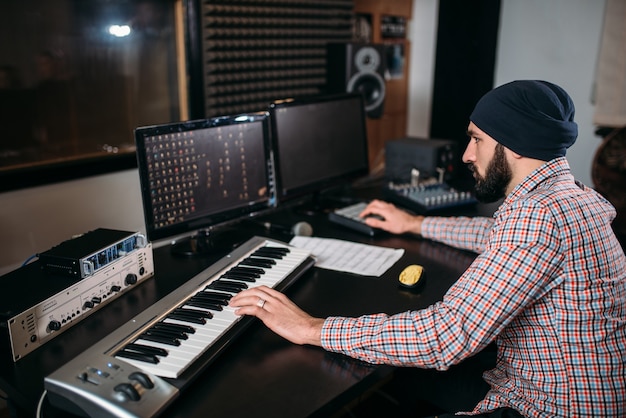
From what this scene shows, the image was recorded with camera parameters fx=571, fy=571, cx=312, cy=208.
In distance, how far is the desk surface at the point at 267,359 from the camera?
107cm

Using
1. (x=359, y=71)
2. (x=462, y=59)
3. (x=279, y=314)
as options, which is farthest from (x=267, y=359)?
(x=462, y=59)

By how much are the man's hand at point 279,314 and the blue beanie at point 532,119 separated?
61 cm

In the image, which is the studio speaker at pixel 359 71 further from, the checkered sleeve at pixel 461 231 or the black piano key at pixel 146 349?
the black piano key at pixel 146 349

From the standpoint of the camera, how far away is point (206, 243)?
185 cm

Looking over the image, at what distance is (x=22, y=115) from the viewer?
2367 mm

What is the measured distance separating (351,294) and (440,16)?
3.05 meters

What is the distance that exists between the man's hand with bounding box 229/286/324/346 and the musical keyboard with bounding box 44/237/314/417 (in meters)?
0.03

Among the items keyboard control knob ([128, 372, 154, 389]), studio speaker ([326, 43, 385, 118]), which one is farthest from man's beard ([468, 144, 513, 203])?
studio speaker ([326, 43, 385, 118])

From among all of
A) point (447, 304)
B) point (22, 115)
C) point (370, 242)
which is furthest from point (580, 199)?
point (22, 115)

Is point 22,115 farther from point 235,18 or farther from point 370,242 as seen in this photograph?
point 370,242

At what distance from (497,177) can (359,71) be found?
1.73 m

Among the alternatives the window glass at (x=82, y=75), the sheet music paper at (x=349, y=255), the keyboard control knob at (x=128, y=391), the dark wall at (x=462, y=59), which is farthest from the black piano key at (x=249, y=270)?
the dark wall at (x=462, y=59)

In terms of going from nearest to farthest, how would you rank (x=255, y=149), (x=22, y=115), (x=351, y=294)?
(x=351, y=294) < (x=255, y=149) < (x=22, y=115)

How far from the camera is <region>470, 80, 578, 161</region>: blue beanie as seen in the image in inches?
50.1
